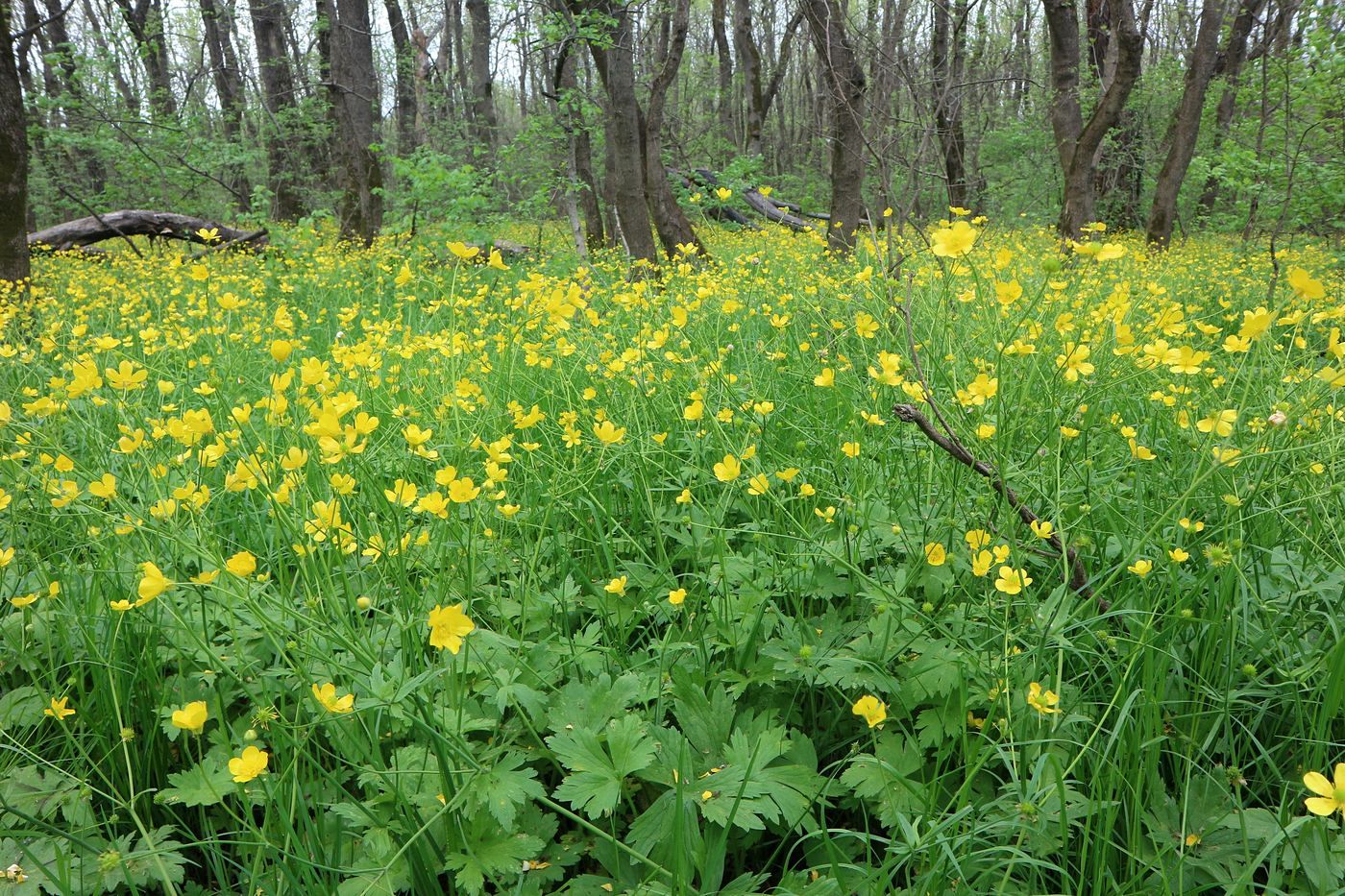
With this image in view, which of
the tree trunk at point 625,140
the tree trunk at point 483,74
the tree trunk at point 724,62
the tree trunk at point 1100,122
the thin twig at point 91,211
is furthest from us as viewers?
the tree trunk at point 724,62

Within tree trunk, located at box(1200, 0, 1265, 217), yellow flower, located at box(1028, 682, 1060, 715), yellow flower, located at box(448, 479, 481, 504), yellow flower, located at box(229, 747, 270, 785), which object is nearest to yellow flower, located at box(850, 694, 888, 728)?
yellow flower, located at box(1028, 682, 1060, 715)

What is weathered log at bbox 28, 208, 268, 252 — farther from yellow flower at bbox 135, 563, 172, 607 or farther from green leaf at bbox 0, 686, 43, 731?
yellow flower at bbox 135, 563, 172, 607

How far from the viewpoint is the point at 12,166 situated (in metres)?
4.97

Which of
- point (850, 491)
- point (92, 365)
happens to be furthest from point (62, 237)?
point (850, 491)

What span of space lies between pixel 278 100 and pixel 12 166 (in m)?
8.23

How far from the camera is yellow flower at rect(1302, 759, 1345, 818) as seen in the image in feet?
2.59

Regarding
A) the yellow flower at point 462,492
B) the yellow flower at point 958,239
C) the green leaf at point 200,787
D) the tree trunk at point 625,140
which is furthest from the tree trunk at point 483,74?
the green leaf at point 200,787

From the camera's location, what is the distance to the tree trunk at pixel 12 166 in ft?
15.9

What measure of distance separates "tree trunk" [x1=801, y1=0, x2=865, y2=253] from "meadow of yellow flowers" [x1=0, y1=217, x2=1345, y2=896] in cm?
375

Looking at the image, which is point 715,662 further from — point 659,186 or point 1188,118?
point 1188,118

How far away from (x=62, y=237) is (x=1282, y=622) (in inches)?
443

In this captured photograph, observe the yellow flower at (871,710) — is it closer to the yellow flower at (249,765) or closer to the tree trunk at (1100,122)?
the yellow flower at (249,765)

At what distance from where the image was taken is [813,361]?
2836mm

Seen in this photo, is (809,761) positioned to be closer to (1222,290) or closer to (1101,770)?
(1101,770)
